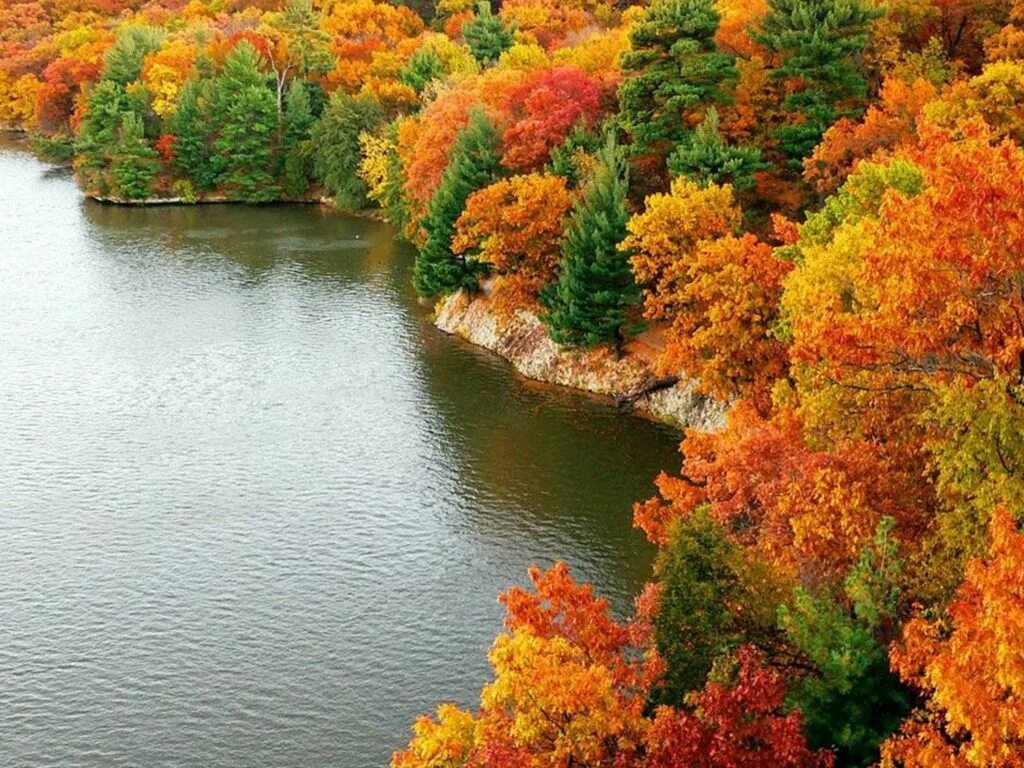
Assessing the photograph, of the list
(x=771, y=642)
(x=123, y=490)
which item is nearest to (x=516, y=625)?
(x=771, y=642)

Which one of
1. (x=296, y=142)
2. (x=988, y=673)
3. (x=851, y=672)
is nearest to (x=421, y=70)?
(x=296, y=142)

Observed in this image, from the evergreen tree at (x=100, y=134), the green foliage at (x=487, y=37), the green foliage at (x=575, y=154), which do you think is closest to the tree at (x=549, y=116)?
the green foliage at (x=575, y=154)

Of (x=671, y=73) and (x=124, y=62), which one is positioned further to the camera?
(x=124, y=62)

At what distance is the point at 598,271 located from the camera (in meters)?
46.7

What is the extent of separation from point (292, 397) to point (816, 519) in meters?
31.1

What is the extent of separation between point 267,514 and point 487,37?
205 feet

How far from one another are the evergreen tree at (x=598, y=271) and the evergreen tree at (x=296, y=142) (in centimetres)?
5065

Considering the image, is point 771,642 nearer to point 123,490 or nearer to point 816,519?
point 816,519

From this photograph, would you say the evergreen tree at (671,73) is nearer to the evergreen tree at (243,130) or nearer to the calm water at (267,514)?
the calm water at (267,514)

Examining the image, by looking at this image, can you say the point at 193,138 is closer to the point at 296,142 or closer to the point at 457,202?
the point at 296,142

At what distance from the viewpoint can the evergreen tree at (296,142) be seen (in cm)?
9381

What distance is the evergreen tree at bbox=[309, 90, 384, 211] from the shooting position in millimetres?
87875

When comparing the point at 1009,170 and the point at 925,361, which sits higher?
the point at 1009,170

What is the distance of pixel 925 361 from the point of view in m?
20.8
